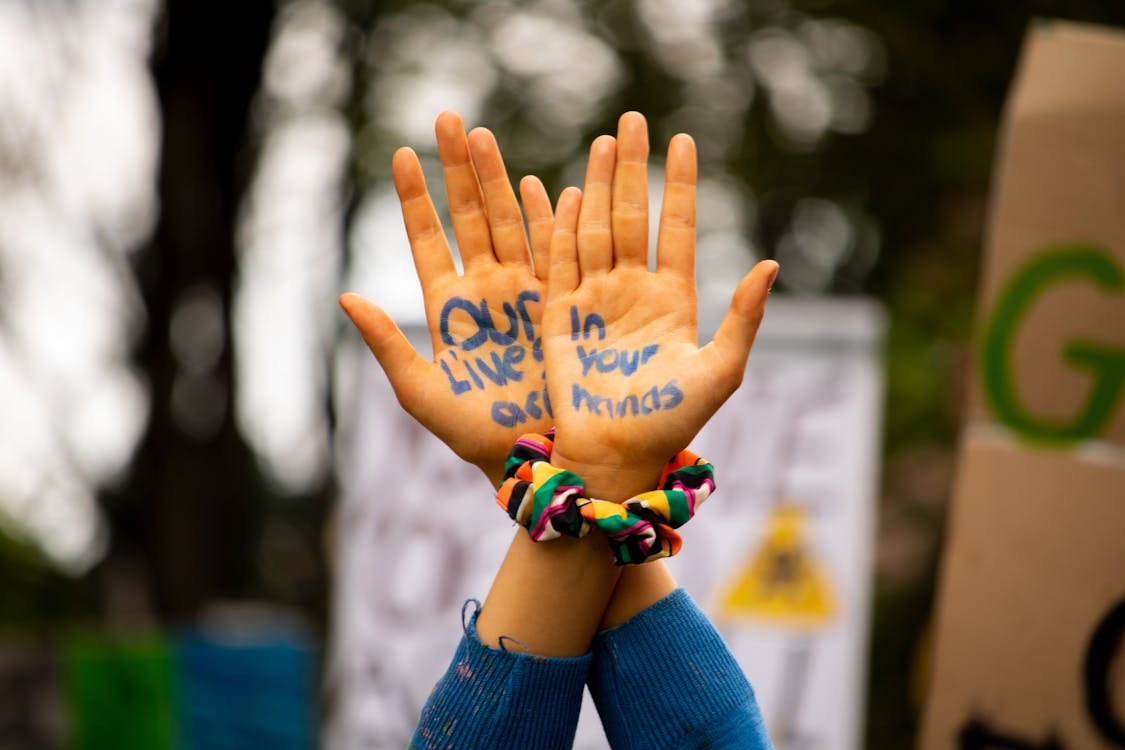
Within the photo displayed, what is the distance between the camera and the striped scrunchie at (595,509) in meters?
1.34

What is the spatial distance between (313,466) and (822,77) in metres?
5.04

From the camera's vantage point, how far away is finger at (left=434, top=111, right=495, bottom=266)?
156 cm

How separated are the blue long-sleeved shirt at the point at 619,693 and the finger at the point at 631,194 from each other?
0.40 m

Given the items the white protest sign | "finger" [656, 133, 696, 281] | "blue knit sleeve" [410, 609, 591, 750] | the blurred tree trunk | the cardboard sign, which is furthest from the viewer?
the blurred tree trunk

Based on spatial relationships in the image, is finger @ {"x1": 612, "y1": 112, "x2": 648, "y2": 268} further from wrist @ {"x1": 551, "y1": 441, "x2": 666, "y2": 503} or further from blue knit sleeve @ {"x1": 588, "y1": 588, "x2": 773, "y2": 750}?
blue knit sleeve @ {"x1": 588, "y1": 588, "x2": 773, "y2": 750}

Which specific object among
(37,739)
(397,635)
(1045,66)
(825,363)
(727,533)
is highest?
(1045,66)

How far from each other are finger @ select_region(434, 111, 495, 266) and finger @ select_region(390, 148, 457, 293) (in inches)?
1.0

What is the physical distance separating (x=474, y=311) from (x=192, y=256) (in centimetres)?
622

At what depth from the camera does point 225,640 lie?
6.16m

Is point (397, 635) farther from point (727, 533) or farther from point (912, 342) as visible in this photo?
point (912, 342)

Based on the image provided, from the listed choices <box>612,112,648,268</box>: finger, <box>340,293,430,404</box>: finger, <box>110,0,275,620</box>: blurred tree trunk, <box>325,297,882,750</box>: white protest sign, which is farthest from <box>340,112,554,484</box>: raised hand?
<box>110,0,275,620</box>: blurred tree trunk

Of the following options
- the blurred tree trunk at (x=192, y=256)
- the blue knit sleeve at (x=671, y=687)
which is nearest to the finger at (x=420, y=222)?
the blue knit sleeve at (x=671, y=687)

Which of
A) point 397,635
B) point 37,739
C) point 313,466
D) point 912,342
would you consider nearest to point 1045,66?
point 397,635

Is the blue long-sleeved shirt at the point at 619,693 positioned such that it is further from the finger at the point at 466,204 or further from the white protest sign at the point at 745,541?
the white protest sign at the point at 745,541
